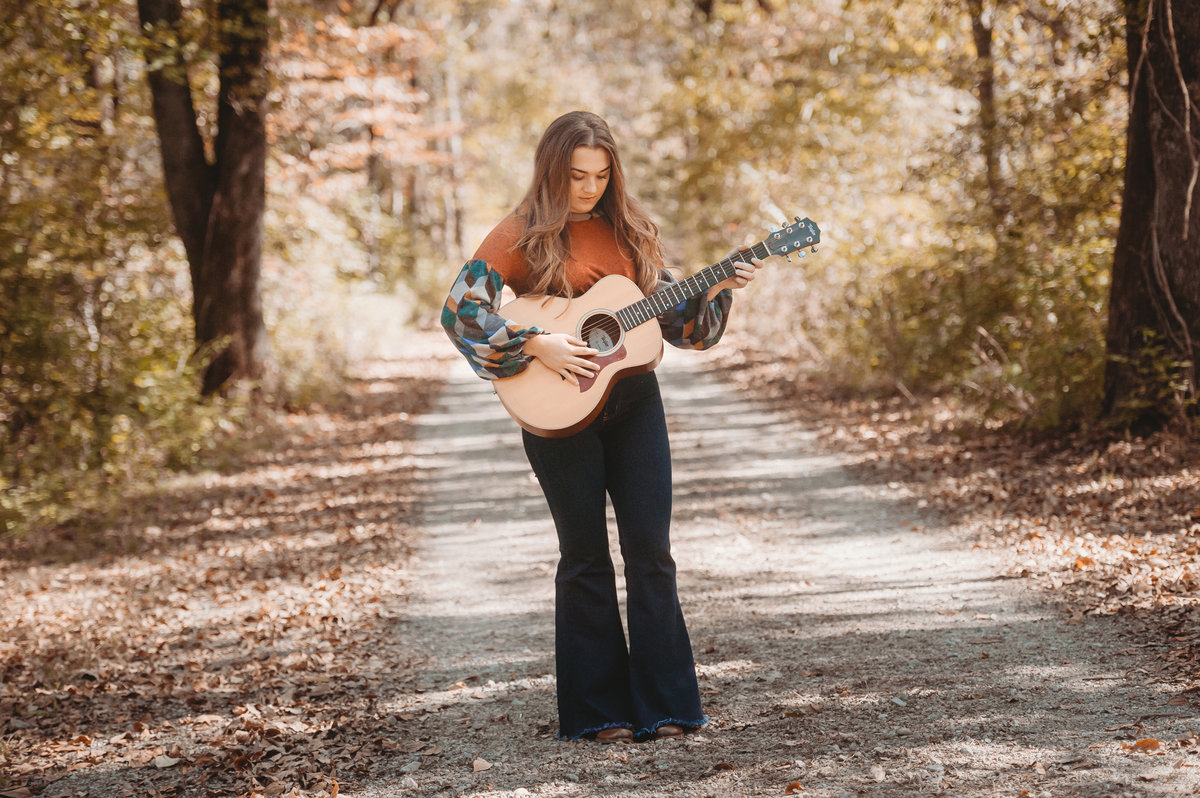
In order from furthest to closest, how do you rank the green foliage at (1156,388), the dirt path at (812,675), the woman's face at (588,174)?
the green foliage at (1156,388) → the woman's face at (588,174) → the dirt path at (812,675)

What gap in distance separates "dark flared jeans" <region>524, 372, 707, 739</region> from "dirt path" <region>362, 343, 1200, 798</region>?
156mm

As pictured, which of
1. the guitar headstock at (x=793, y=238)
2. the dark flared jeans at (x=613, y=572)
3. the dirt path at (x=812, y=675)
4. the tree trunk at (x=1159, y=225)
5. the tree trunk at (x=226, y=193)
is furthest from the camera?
the tree trunk at (x=226, y=193)

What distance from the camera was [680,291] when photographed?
3359 mm

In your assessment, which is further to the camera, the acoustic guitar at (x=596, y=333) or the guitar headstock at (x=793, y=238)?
the guitar headstock at (x=793, y=238)

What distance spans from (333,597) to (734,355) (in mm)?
10797

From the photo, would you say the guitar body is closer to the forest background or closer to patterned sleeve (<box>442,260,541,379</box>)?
patterned sleeve (<box>442,260,541,379</box>)

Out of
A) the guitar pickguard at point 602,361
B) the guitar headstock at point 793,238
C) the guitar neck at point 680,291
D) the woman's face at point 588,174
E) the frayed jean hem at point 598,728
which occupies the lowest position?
the frayed jean hem at point 598,728

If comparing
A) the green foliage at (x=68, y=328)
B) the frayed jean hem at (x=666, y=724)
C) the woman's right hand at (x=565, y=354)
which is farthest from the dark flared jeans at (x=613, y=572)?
the green foliage at (x=68, y=328)

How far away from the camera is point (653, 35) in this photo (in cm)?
2284

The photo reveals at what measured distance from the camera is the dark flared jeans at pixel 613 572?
3.32 m

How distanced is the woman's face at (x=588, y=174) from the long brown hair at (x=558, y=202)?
17 millimetres

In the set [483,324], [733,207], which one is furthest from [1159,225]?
[733,207]

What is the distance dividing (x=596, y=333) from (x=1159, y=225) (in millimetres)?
4532

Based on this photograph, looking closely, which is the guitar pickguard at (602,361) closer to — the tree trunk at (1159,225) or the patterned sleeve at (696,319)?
the patterned sleeve at (696,319)
